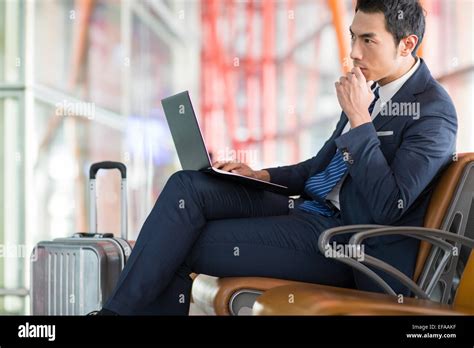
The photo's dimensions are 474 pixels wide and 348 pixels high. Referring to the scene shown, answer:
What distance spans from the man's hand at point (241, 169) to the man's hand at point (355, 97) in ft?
1.47

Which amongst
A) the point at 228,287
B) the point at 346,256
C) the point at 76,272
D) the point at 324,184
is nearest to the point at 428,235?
the point at 346,256

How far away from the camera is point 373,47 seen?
207 centimetres

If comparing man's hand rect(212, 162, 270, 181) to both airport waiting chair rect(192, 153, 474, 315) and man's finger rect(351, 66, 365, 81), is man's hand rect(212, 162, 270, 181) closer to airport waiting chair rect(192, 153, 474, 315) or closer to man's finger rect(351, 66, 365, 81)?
airport waiting chair rect(192, 153, 474, 315)

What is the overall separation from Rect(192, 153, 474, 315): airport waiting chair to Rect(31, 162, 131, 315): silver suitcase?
69cm

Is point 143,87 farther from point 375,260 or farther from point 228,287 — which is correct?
point 375,260

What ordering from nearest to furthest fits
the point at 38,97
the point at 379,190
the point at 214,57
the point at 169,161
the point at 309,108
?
the point at 379,190 < the point at 38,97 < the point at 169,161 < the point at 309,108 < the point at 214,57

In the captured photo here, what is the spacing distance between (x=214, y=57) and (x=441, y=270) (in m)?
11.3

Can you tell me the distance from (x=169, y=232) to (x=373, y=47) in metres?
0.81

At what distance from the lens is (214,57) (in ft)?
42.3

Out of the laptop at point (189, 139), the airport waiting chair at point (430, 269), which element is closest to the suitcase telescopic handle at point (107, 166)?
the laptop at point (189, 139)

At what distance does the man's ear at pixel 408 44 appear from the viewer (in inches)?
81.5

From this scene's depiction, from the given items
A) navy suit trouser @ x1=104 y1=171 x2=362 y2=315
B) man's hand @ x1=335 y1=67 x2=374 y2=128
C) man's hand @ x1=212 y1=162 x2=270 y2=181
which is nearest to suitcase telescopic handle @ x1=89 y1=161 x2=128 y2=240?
man's hand @ x1=212 y1=162 x2=270 y2=181

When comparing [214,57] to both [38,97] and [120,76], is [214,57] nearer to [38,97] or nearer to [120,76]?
[120,76]
